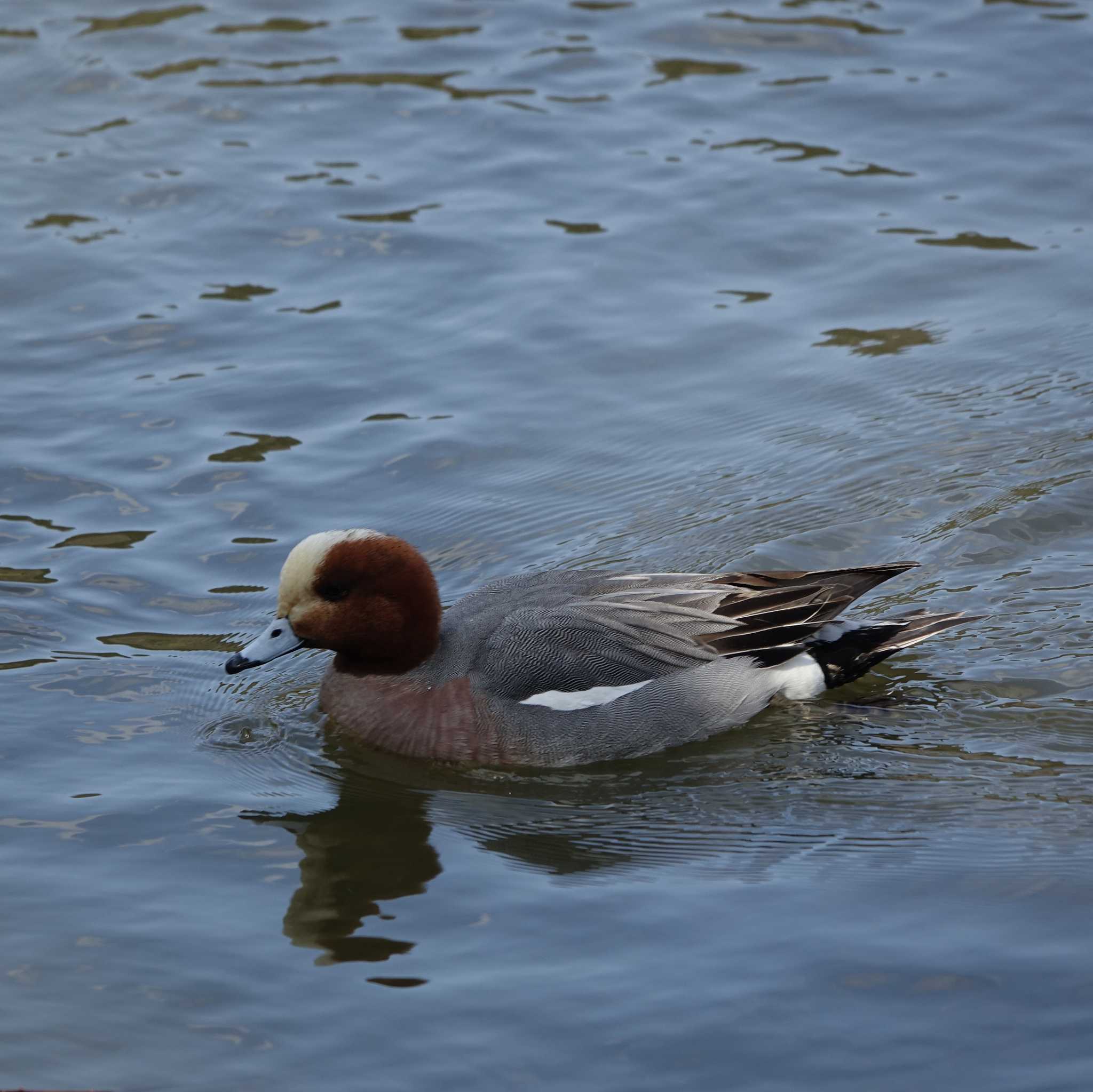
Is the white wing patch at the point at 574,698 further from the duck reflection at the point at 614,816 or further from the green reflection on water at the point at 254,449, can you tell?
the green reflection on water at the point at 254,449

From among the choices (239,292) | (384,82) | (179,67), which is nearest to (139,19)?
(179,67)

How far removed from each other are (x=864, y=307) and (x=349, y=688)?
189 inches

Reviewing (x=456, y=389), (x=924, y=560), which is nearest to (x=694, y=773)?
(x=924, y=560)

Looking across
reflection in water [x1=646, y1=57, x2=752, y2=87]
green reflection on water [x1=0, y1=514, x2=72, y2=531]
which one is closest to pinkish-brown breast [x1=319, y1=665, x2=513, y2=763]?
green reflection on water [x1=0, y1=514, x2=72, y2=531]

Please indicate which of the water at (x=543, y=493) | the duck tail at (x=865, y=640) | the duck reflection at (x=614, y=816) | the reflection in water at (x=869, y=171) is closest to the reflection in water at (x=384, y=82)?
the water at (x=543, y=493)

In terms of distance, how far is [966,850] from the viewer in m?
5.96

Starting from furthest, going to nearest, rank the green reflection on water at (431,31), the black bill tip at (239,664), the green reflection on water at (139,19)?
the green reflection on water at (431,31), the green reflection on water at (139,19), the black bill tip at (239,664)

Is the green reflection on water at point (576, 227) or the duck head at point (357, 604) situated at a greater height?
the green reflection on water at point (576, 227)

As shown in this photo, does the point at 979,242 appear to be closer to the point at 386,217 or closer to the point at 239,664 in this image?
the point at 386,217

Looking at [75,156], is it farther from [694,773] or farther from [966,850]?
[966,850]

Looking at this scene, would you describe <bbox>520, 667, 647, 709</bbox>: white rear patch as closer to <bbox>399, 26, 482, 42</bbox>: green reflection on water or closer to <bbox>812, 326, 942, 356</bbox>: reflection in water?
<bbox>812, 326, 942, 356</bbox>: reflection in water

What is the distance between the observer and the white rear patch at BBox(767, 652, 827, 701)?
7.19m

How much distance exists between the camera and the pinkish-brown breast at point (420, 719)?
682 centimetres

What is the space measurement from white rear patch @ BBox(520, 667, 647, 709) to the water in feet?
0.91
